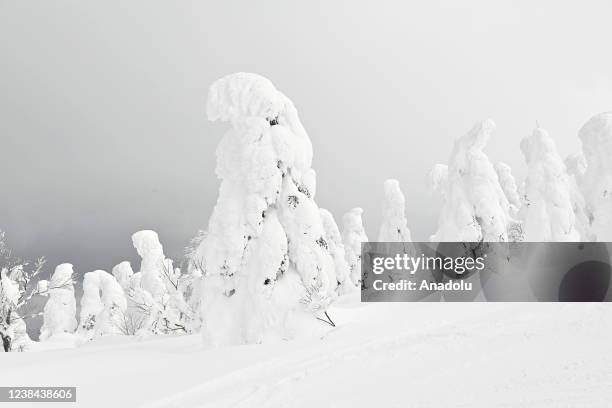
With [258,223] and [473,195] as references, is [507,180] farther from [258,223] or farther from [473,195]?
[258,223]

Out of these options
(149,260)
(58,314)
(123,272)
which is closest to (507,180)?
(149,260)

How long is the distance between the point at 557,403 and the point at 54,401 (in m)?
12.0

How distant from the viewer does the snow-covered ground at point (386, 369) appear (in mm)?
6430

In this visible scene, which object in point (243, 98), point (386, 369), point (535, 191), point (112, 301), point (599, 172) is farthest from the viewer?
point (112, 301)

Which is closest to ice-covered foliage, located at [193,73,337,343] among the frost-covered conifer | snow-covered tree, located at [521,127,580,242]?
snow-covered tree, located at [521,127,580,242]

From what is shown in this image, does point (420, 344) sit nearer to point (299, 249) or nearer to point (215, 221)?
point (299, 249)

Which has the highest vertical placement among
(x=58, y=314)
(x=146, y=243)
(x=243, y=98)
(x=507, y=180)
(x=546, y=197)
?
(x=507, y=180)

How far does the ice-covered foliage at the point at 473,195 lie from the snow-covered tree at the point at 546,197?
166cm

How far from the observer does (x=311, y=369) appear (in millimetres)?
9336

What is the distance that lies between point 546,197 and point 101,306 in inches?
1788

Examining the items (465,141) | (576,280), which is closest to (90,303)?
(465,141)

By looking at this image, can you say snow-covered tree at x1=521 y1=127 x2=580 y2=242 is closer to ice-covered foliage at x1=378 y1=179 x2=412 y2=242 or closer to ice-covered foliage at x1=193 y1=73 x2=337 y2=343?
ice-covered foliage at x1=378 y1=179 x2=412 y2=242

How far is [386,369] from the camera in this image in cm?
846

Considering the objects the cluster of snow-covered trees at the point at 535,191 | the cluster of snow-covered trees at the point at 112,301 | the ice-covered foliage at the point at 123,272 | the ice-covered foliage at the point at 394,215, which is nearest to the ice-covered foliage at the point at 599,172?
the cluster of snow-covered trees at the point at 535,191
